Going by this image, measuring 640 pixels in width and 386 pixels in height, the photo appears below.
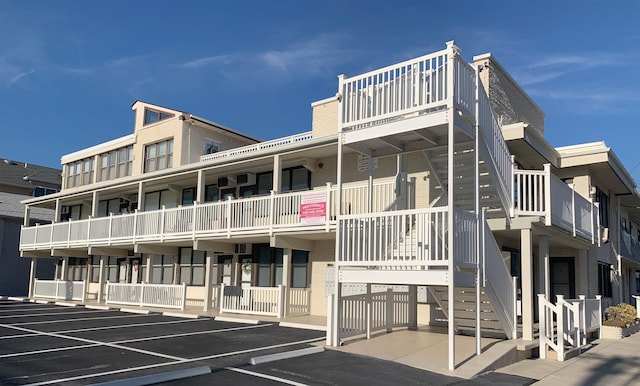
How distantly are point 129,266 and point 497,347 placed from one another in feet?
65.0

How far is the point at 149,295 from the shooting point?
20.4 meters

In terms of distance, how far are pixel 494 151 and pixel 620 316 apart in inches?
313

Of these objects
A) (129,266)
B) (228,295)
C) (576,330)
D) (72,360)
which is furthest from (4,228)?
(576,330)

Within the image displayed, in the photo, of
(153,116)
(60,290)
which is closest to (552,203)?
(153,116)

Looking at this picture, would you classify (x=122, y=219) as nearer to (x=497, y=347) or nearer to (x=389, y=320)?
(x=389, y=320)

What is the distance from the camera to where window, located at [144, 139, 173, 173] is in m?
24.2

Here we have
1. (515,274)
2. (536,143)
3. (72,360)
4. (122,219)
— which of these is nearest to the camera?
(72,360)

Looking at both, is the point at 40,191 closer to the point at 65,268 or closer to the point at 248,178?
the point at 65,268

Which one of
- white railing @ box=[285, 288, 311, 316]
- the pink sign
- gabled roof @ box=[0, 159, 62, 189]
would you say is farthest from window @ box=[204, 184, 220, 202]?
gabled roof @ box=[0, 159, 62, 189]

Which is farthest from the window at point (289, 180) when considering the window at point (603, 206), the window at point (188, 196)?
the window at point (603, 206)

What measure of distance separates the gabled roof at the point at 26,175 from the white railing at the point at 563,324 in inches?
1559

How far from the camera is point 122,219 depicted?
73.1 feet

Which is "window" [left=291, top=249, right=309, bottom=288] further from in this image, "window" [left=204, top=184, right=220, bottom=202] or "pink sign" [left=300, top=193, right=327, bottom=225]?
"window" [left=204, top=184, right=220, bottom=202]

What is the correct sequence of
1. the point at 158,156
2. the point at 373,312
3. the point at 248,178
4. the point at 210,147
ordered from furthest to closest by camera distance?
the point at 158,156, the point at 210,147, the point at 248,178, the point at 373,312
